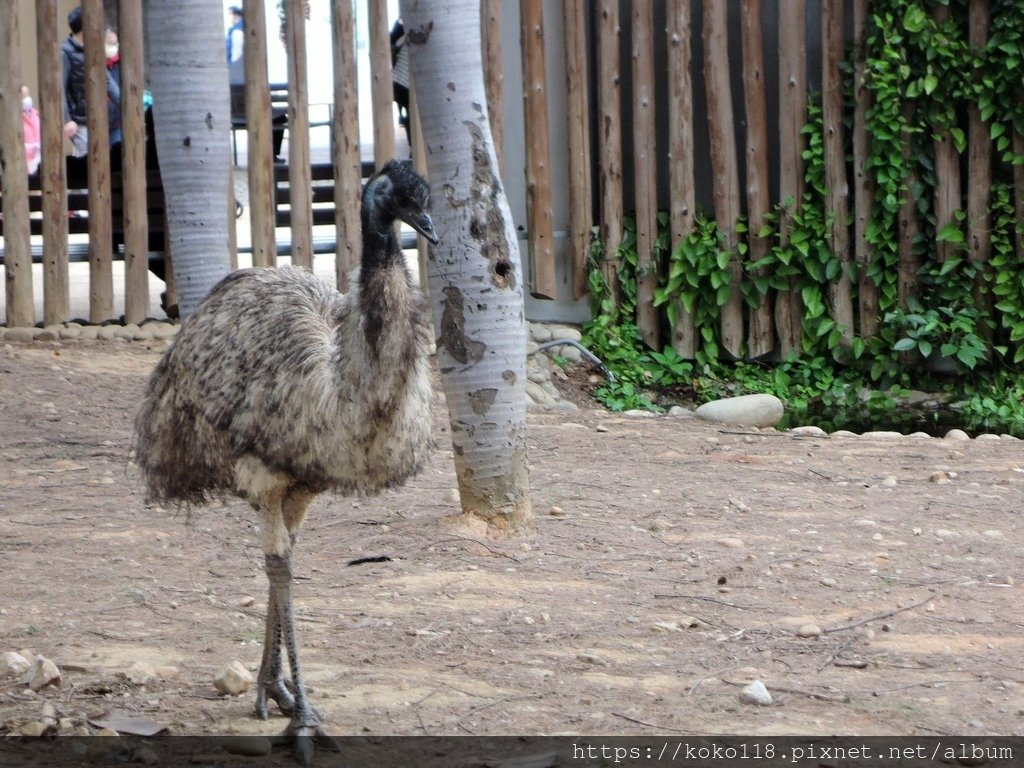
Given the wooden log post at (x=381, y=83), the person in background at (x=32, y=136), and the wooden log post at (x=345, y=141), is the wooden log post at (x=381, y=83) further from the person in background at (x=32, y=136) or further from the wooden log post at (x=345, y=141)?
the person in background at (x=32, y=136)

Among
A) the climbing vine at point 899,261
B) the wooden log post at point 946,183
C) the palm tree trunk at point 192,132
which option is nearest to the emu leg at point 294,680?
the palm tree trunk at point 192,132

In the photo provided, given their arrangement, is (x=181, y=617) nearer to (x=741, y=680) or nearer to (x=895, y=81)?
(x=741, y=680)

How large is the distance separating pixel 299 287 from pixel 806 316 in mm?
5412

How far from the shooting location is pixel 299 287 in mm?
4184

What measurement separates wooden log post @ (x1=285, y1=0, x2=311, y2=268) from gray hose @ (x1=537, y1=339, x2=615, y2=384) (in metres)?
1.63

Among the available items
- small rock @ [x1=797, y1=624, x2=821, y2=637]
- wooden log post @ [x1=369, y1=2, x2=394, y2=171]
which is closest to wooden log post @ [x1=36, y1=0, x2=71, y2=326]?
wooden log post @ [x1=369, y1=2, x2=394, y2=171]

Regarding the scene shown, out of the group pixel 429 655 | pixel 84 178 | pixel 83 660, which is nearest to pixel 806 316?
pixel 84 178

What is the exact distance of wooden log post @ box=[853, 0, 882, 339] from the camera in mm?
8617

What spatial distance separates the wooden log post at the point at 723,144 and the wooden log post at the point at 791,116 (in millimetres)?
298

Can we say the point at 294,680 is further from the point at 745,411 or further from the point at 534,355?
the point at 534,355

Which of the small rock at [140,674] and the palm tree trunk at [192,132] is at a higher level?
the palm tree trunk at [192,132]

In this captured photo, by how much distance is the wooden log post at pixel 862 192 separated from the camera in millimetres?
8617

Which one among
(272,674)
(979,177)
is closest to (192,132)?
(272,674)

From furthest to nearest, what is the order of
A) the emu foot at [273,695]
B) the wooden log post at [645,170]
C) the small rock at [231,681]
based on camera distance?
the wooden log post at [645,170]
the small rock at [231,681]
the emu foot at [273,695]
